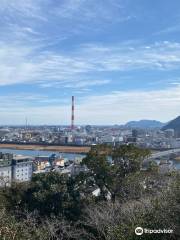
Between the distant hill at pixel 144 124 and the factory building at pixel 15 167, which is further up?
the distant hill at pixel 144 124

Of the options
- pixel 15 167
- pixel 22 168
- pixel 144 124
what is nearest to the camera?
pixel 15 167

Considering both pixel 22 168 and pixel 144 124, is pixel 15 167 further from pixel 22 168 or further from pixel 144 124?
pixel 144 124

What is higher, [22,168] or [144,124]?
[144,124]

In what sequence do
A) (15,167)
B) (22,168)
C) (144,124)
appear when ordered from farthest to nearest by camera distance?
(144,124), (22,168), (15,167)

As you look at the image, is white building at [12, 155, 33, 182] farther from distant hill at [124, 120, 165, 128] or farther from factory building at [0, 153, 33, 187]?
distant hill at [124, 120, 165, 128]

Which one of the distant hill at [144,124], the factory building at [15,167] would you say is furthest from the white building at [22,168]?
the distant hill at [144,124]

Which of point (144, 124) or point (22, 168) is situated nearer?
point (22, 168)

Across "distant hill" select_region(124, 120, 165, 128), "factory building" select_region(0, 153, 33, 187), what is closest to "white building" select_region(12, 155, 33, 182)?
"factory building" select_region(0, 153, 33, 187)

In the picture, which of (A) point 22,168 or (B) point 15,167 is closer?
(B) point 15,167

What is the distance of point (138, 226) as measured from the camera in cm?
386

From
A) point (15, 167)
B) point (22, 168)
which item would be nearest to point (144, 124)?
point (22, 168)

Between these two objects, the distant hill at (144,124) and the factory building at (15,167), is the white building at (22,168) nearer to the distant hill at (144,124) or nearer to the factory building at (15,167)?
the factory building at (15,167)

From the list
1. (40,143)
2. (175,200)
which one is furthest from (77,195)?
(40,143)

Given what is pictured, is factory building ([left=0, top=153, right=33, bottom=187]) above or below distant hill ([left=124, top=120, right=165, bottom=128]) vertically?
below
